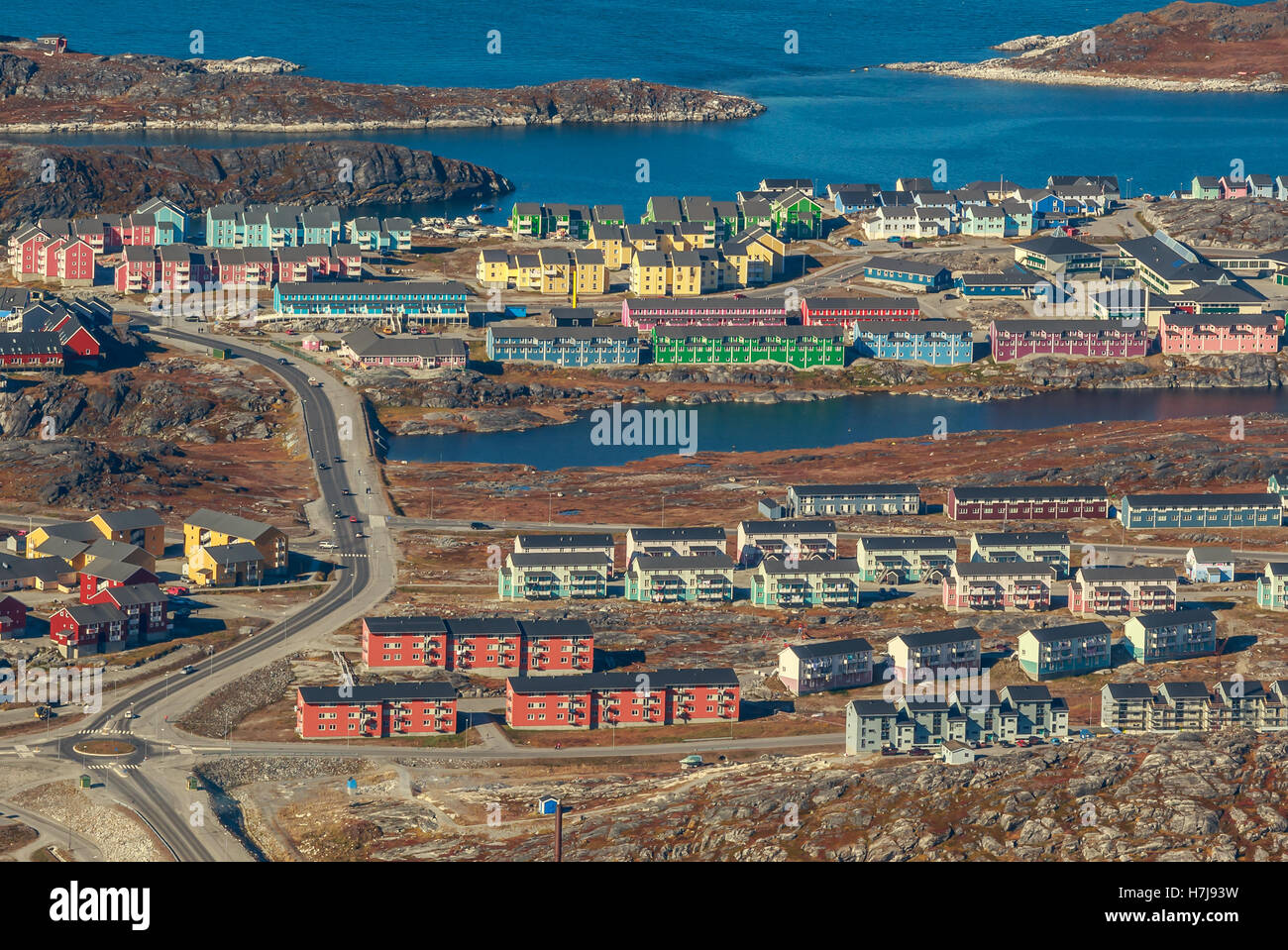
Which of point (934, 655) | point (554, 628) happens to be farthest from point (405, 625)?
point (934, 655)

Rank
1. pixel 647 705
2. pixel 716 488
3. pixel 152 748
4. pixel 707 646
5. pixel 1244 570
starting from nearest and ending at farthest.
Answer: pixel 152 748 < pixel 647 705 < pixel 707 646 < pixel 1244 570 < pixel 716 488

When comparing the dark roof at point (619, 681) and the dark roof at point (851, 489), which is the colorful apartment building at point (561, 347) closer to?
the dark roof at point (851, 489)

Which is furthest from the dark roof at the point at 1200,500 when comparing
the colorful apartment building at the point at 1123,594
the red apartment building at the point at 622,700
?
the red apartment building at the point at 622,700

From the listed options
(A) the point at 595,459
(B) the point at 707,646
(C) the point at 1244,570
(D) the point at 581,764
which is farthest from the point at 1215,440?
(D) the point at 581,764

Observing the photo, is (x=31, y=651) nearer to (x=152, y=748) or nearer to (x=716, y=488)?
(x=152, y=748)

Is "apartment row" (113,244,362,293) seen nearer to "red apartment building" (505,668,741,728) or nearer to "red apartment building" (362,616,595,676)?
"red apartment building" (362,616,595,676)

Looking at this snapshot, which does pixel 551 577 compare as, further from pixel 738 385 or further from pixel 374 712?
pixel 738 385
